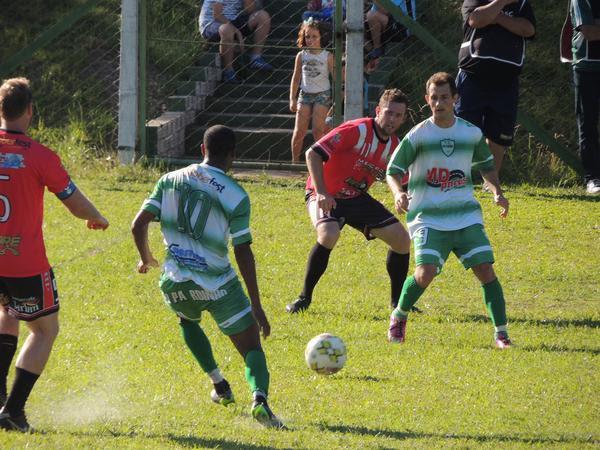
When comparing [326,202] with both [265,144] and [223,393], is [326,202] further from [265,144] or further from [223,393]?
[265,144]

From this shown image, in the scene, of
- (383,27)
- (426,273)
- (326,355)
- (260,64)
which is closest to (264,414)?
(326,355)

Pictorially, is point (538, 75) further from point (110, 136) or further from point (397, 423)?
point (397, 423)

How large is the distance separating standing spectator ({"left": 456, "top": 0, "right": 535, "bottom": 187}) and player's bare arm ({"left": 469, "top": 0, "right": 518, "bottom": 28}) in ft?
0.11

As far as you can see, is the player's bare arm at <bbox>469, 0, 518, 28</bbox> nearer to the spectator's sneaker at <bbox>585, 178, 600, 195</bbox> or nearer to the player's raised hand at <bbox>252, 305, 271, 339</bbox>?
the spectator's sneaker at <bbox>585, 178, 600, 195</bbox>

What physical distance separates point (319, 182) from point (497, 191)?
1.29 meters

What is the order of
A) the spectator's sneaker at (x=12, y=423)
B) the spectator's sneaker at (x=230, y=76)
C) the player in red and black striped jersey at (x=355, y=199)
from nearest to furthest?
1. the spectator's sneaker at (x=12, y=423)
2. the player in red and black striped jersey at (x=355, y=199)
3. the spectator's sneaker at (x=230, y=76)

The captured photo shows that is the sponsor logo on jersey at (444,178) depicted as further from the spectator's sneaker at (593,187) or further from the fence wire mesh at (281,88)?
the fence wire mesh at (281,88)

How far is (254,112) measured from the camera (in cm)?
1492

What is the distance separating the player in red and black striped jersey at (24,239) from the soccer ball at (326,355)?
63.0 inches

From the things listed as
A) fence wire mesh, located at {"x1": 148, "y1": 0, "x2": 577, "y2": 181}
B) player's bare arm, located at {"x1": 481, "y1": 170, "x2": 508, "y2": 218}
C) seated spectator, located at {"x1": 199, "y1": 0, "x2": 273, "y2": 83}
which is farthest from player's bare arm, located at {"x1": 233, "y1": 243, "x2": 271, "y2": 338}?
seated spectator, located at {"x1": 199, "y1": 0, "x2": 273, "y2": 83}

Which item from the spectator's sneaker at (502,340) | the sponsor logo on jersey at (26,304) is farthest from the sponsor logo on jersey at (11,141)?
the spectator's sneaker at (502,340)

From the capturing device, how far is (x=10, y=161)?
6316 millimetres

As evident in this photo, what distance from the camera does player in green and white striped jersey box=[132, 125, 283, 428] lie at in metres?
6.47

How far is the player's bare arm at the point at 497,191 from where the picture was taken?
27.3 ft
